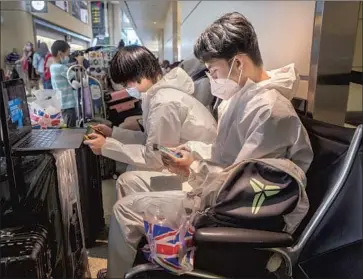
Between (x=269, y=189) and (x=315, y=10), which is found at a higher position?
(x=315, y=10)

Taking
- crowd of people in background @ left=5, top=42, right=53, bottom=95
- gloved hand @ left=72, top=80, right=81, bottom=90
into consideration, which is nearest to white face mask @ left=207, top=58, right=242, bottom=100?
crowd of people in background @ left=5, top=42, right=53, bottom=95

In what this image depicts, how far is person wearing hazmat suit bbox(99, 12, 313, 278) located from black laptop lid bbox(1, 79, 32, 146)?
42cm

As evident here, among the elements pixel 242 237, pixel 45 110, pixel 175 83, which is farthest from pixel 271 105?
pixel 45 110

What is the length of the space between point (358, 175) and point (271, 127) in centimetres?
24

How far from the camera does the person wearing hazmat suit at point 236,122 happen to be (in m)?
0.87

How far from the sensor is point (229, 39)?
950 millimetres

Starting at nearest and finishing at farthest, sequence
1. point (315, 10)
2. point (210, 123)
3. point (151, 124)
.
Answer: point (315, 10), point (151, 124), point (210, 123)

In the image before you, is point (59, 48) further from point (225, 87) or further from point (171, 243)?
point (171, 243)

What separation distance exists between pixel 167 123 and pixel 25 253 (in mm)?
688

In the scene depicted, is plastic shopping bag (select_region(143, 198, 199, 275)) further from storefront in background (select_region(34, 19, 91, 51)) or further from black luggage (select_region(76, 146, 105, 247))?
storefront in background (select_region(34, 19, 91, 51))

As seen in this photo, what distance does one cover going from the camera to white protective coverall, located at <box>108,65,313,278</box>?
86cm

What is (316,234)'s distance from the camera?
84 cm

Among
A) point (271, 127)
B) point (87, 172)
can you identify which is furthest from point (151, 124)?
point (271, 127)

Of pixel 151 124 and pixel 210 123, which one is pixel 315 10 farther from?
→ pixel 151 124
